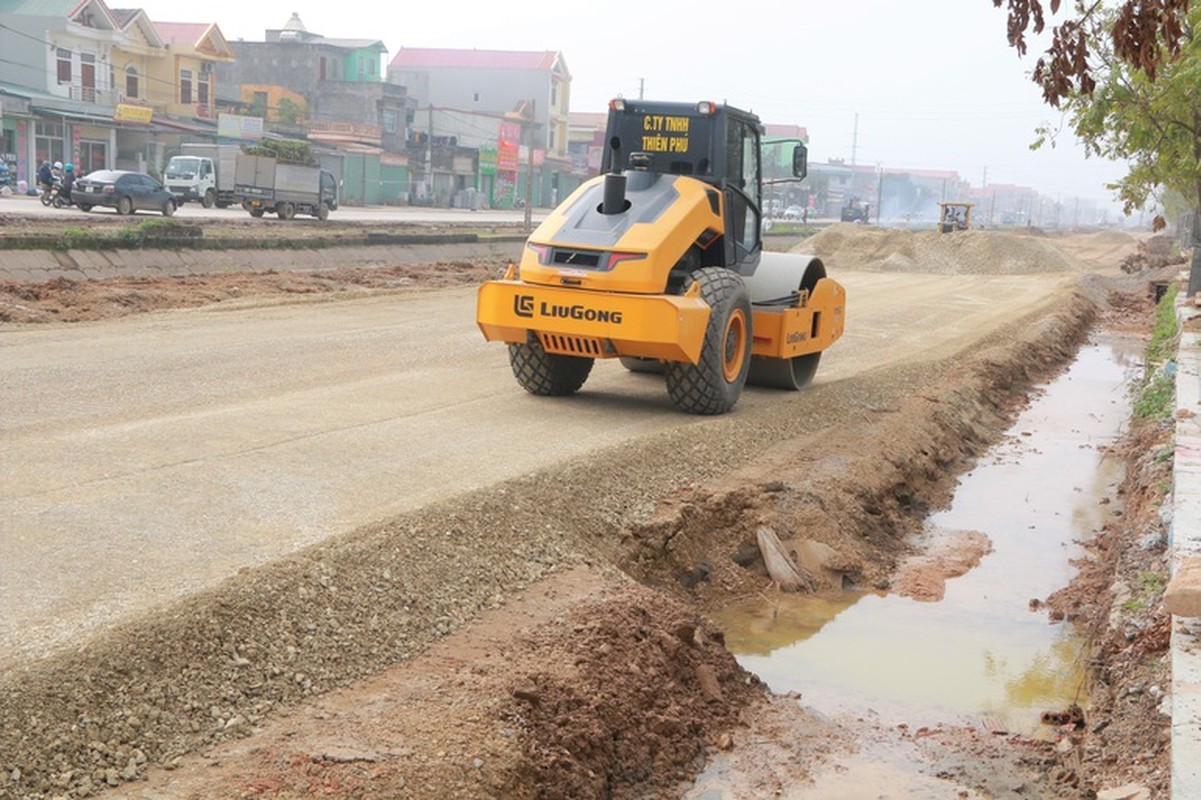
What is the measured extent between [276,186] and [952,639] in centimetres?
3623

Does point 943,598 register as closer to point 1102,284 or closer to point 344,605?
point 344,605

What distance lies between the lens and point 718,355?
467 inches

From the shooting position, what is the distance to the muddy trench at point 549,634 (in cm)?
514

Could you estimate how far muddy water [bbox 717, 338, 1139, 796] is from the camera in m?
7.66

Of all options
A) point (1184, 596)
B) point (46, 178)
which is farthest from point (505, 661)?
point (46, 178)

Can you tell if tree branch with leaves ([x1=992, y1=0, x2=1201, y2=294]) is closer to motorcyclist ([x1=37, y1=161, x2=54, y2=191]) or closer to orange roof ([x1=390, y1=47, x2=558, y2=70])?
motorcyclist ([x1=37, y1=161, x2=54, y2=191])

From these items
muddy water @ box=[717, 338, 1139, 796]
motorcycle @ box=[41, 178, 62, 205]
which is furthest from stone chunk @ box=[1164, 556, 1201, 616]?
motorcycle @ box=[41, 178, 62, 205]

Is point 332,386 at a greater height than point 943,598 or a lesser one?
greater

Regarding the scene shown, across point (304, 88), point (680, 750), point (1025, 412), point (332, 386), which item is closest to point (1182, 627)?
point (680, 750)

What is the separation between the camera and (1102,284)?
4147cm

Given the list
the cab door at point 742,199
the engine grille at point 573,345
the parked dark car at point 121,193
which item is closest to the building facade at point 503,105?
the parked dark car at point 121,193

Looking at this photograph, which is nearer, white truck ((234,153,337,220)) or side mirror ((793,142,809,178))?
side mirror ((793,142,809,178))

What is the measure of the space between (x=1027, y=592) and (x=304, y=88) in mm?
84425

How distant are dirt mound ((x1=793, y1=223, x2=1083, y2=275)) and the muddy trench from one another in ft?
120
